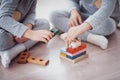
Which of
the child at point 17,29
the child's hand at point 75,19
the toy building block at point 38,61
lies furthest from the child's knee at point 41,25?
the toy building block at point 38,61

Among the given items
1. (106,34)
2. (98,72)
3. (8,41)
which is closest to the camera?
(98,72)

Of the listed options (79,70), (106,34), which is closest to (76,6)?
(106,34)

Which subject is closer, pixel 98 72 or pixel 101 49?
pixel 98 72

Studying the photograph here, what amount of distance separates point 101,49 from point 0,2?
548 mm

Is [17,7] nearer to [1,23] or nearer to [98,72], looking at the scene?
[1,23]

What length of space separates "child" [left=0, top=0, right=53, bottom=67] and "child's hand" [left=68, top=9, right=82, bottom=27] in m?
0.16

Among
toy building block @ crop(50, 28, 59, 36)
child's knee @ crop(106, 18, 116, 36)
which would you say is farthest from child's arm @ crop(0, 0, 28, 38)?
child's knee @ crop(106, 18, 116, 36)

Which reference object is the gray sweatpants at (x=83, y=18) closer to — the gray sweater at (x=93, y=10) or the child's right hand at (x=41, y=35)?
the gray sweater at (x=93, y=10)

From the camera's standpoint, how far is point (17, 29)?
1051mm

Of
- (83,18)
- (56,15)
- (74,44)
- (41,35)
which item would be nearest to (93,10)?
(83,18)

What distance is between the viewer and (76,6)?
55.6 inches

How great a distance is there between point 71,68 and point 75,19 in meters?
0.31

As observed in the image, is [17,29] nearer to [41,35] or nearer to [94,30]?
[41,35]

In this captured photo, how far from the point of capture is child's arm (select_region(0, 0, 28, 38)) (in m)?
1.05
